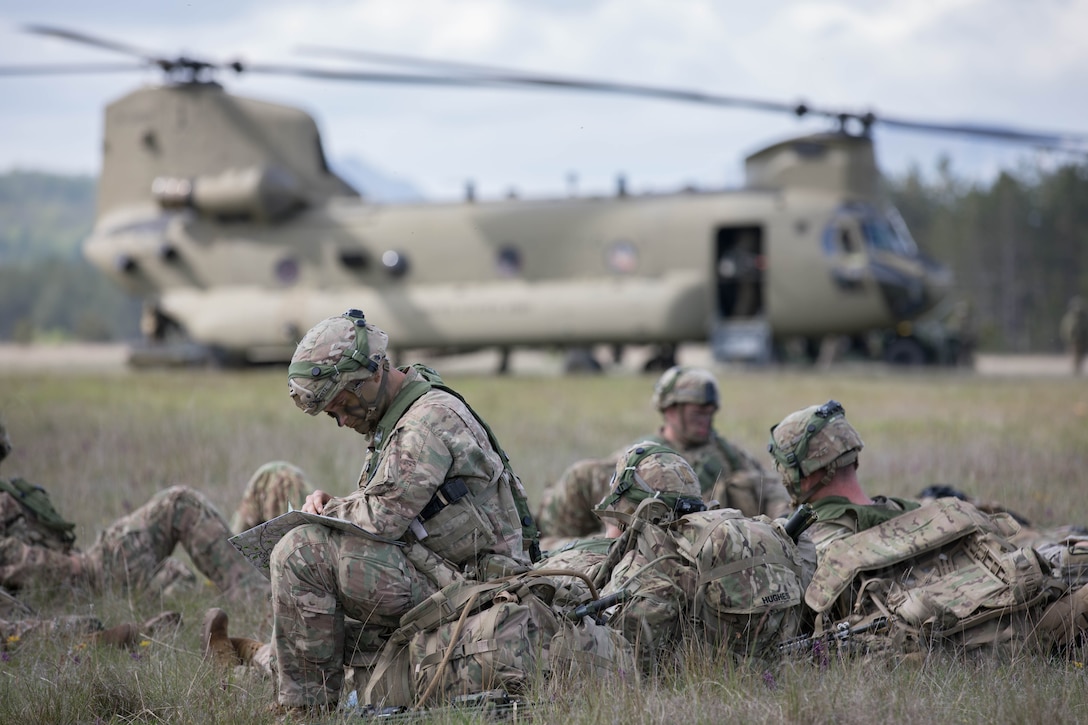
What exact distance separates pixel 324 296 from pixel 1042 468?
14.4m

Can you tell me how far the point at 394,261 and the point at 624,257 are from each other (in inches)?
164

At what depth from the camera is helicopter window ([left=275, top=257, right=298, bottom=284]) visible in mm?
21828

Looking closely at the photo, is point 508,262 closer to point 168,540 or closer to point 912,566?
point 168,540

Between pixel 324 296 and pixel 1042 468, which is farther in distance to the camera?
pixel 324 296

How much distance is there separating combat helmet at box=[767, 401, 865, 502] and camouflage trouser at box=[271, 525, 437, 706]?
5.96 feet

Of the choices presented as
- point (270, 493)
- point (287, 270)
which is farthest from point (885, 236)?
point (270, 493)

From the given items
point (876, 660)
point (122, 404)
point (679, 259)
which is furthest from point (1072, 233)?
point (876, 660)

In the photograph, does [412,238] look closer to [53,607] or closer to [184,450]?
[184,450]

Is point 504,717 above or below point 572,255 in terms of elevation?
below

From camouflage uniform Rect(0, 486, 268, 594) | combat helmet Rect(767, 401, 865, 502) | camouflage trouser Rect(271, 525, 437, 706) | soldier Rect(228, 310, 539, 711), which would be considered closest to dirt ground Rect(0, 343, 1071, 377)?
camouflage uniform Rect(0, 486, 268, 594)

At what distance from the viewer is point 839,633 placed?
16.4 ft

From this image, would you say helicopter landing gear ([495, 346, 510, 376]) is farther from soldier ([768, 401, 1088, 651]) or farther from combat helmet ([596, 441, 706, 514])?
soldier ([768, 401, 1088, 651])

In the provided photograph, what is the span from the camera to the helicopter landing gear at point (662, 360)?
21875 mm

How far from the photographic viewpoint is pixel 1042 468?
9.81 metres
